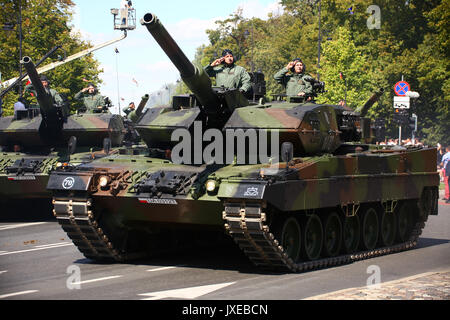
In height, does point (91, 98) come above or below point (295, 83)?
below

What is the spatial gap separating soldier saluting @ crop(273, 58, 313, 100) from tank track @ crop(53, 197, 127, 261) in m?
5.32

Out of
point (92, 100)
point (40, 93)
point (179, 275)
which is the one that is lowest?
point (179, 275)

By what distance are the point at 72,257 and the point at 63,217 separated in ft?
6.87

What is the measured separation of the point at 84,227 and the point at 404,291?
6125 mm

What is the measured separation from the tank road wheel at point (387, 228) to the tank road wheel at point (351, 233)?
116cm

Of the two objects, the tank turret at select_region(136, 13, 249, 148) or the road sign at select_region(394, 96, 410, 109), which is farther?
the road sign at select_region(394, 96, 410, 109)

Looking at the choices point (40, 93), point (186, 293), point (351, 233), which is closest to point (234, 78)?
point (351, 233)

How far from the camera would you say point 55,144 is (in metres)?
25.8

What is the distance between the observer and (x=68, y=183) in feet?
50.2

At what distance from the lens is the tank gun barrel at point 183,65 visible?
12.8 meters

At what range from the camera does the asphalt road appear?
12.4 metres

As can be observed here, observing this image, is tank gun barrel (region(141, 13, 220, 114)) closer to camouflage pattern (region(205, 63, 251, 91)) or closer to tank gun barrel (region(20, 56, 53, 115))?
camouflage pattern (region(205, 63, 251, 91))

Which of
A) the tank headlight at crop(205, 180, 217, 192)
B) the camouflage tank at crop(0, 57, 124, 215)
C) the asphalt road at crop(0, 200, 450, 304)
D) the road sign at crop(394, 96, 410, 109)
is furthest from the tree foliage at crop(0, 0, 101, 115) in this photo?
the tank headlight at crop(205, 180, 217, 192)

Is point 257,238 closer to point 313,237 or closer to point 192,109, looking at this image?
point 313,237
